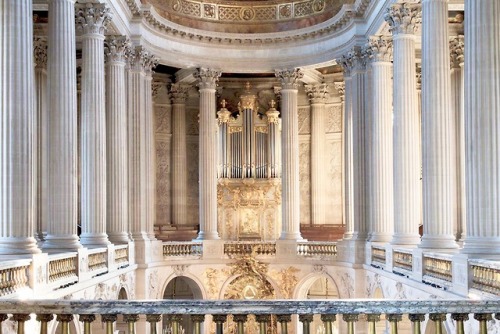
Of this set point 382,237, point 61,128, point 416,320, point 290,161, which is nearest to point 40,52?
point 61,128

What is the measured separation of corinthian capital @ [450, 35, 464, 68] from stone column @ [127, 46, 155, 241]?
13328mm

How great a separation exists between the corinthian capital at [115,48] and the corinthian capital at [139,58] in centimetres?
126

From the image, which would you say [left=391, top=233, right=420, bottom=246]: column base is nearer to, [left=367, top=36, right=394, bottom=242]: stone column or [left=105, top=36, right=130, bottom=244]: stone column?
[left=367, top=36, right=394, bottom=242]: stone column

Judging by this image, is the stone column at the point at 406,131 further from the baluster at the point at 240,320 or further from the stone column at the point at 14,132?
the baluster at the point at 240,320

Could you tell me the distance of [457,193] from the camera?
32938 millimetres

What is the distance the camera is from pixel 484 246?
1702cm

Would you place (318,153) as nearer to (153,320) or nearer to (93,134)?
(93,134)

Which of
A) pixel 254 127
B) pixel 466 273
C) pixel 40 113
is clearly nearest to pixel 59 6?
pixel 40 113

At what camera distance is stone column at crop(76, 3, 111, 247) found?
1055 inches

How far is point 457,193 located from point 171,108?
16.3 meters

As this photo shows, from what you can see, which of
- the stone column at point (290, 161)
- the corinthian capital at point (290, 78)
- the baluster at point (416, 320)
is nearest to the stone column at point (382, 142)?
the stone column at point (290, 161)

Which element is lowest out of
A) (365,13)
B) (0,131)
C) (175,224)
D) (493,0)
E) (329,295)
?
(329,295)

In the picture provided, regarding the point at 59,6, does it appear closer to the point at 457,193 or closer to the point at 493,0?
the point at 493,0

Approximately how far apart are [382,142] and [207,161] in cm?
948
